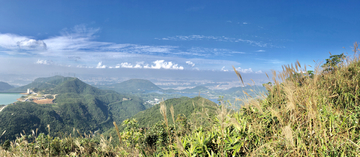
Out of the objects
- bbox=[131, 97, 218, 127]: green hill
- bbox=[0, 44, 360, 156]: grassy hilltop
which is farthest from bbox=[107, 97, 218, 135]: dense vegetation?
bbox=[0, 44, 360, 156]: grassy hilltop

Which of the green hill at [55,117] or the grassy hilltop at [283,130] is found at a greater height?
the grassy hilltop at [283,130]

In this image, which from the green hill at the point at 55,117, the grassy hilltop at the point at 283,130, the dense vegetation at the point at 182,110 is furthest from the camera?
the green hill at the point at 55,117

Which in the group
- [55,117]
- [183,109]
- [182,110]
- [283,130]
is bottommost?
[55,117]

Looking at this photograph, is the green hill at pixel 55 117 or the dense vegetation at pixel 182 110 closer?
the dense vegetation at pixel 182 110

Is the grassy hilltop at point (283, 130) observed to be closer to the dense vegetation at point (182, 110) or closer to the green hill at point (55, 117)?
the dense vegetation at point (182, 110)

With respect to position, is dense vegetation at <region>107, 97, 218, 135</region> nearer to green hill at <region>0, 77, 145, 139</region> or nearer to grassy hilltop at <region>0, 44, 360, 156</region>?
grassy hilltop at <region>0, 44, 360, 156</region>

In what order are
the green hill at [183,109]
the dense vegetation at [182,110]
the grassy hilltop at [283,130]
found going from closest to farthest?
the grassy hilltop at [283,130] → the dense vegetation at [182,110] → the green hill at [183,109]

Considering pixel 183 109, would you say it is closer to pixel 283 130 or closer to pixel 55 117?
pixel 283 130

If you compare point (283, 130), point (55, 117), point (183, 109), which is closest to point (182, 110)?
point (183, 109)

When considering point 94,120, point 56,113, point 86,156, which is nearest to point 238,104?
point 86,156

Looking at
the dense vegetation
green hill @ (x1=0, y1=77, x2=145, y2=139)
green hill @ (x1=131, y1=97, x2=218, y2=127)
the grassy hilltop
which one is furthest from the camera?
green hill @ (x1=0, y1=77, x2=145, y2=139)

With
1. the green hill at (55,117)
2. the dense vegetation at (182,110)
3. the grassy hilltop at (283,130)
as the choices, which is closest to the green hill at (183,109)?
the dense vegetation at (182,110)

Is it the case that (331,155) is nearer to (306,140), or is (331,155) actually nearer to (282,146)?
(306,140)

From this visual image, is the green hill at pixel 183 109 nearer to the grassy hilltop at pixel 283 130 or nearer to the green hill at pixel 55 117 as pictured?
the grassy hilltop at pixel 283 130
